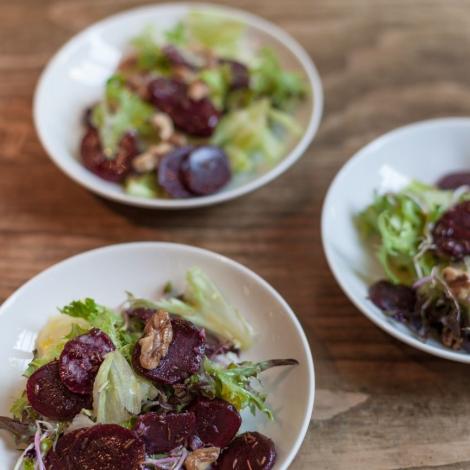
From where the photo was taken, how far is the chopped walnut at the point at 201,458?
1.39 m

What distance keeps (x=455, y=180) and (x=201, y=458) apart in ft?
4.28

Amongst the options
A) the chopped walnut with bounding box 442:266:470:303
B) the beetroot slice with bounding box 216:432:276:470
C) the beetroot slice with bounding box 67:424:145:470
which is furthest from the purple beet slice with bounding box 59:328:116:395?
the chopped walnut with bounding box 442:266:470:303

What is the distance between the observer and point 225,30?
263 cm

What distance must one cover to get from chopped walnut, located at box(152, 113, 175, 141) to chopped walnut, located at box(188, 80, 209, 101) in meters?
0.13

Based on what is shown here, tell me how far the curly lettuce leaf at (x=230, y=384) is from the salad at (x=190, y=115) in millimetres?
754

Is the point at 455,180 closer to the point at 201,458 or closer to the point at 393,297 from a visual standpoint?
the point at 393,297

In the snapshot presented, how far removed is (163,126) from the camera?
228 centimetres

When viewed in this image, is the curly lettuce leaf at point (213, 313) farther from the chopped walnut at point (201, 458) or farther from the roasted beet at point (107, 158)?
the roasted beet at point (107, 158)

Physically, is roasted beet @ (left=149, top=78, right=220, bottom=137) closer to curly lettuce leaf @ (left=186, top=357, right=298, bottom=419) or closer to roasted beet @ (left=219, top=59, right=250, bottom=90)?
roasted beet @ (left=219, top=59, right=250, bottom=90)

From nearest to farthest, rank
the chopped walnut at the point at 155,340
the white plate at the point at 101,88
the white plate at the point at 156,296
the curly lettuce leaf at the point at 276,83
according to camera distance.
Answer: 1. the chopped walnut at the point at 155,340
2. the white plate at the point at 156,296
3. the white plate at the point at 101,88
4. the curly lettuce leaf at the point at 276,83

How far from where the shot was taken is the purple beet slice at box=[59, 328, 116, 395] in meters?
1.42

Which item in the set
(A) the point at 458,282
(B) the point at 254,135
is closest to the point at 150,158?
(B) the point at 254,135

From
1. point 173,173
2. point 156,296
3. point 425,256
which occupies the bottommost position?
point 156,296

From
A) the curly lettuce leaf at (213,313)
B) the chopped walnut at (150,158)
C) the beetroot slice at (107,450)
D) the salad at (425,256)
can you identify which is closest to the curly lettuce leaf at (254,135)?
the chopped walnut at (150,158)
